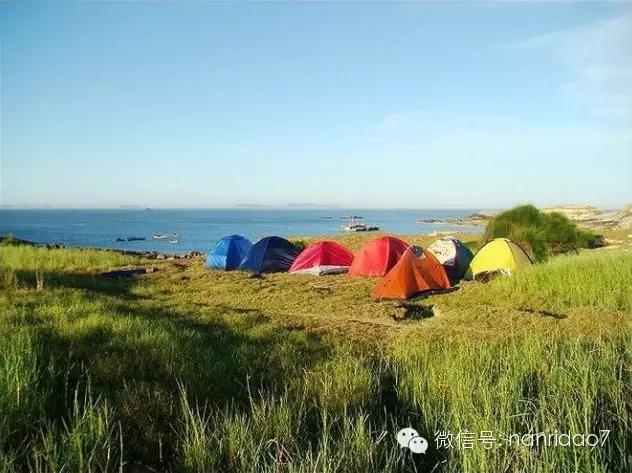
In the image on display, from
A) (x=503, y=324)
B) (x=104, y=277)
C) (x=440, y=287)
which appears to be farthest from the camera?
(x=104, y=277)

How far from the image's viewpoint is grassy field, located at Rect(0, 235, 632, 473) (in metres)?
4.34

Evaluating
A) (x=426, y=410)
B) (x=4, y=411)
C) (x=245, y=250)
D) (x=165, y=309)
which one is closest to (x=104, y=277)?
(x=245, y=250)

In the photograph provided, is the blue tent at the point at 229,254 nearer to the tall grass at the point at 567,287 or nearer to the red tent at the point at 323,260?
the red tent at the point at 323,260

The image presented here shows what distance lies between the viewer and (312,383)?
6.11 meters

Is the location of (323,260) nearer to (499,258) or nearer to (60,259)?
(499,258)

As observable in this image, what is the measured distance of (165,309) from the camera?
12352 mm

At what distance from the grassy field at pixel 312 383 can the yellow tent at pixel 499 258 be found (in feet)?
13.7

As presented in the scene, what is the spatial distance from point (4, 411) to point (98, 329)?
3978 millimetres

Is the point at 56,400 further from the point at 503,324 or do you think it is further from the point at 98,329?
the point at 503,324

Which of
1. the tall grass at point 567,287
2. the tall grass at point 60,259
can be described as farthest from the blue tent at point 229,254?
the tall grass at point 567,287

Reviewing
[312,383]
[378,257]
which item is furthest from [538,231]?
[312,383]

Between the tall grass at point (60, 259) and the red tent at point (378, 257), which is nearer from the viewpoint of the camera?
the red tent at point (378, 257)

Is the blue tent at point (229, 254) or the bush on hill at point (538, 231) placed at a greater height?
the bush on hill at point (538, 231)

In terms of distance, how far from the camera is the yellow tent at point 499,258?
17.1m
